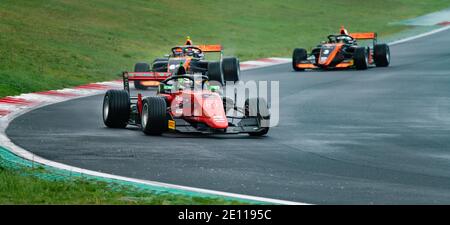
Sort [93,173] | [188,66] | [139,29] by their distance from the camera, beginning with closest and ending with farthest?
[93,173]
[188,66]
[139,29]

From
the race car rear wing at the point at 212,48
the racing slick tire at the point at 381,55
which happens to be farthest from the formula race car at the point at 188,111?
the racing slick tire at the point at 381,55

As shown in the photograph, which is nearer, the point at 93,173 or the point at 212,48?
the point at 93,173

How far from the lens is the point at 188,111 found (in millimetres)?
19359

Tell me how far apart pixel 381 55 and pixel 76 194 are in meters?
25.9

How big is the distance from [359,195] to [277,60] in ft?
94.6

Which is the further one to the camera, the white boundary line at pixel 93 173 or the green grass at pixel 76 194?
the white boundary line at pixel 93 173

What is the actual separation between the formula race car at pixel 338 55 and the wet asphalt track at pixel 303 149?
25.4 feet

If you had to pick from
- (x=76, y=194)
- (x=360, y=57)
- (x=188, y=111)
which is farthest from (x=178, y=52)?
(x=76, y=194)

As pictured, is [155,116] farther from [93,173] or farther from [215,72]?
[215,72]

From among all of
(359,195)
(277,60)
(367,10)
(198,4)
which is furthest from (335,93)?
(367,10)

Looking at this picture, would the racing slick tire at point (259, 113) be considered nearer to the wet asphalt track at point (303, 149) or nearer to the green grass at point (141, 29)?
the wet asphalt track at point (303, 149)

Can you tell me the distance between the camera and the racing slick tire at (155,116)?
18.8 metres
